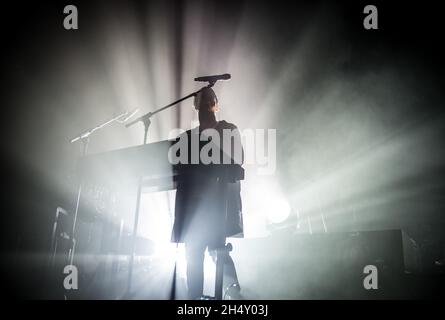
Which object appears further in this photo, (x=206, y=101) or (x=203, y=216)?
(x=206, y=101)

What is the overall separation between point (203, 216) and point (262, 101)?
512 cm

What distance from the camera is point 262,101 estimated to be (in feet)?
21.6

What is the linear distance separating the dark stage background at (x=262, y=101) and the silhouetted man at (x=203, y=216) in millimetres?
1466

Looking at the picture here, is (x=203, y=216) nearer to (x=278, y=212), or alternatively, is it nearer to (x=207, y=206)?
(x=207, y=206)

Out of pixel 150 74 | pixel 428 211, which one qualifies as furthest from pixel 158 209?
pixel 428 211

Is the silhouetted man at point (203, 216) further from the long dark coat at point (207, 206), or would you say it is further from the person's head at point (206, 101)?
the person's head at point (206, 101)

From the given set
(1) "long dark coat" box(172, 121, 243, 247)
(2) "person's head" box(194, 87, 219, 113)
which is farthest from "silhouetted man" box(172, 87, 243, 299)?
(2) "person's head" box(194, 87, 219, 113)

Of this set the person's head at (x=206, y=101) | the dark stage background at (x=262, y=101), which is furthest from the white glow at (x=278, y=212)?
the person's head at (x=206, y=101)

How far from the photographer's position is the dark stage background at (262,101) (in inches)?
106

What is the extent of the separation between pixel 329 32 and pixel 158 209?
5.18m

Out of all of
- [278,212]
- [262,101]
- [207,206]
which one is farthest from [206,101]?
[262,101]

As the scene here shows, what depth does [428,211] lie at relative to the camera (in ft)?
19.4
